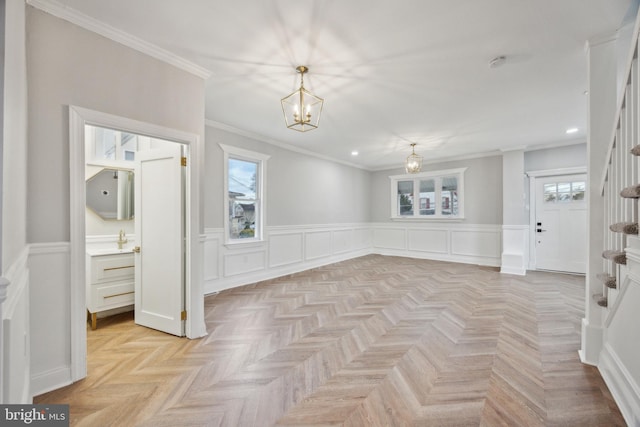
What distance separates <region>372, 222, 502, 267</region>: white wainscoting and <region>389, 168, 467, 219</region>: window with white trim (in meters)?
0.30

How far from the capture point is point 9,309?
1.19 metres

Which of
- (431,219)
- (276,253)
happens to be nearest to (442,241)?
(431,219)

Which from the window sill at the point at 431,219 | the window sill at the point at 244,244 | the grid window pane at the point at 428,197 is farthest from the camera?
the grid window pane at the point at 428,197

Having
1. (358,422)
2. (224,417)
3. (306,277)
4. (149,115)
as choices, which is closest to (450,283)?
(306,277)

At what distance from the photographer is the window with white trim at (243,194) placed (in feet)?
15.2

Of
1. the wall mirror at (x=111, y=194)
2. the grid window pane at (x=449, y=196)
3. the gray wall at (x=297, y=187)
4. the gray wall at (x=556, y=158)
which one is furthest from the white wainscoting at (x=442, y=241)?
the wall mirror at (x=111, y=194)

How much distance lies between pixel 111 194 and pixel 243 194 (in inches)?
76.2

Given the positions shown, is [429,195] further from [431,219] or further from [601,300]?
[601,300]

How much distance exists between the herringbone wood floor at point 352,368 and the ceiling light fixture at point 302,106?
2125mm

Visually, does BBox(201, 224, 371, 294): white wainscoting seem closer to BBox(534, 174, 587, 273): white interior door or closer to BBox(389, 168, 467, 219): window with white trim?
BBox(389, 168, 467, 219): window with white trim

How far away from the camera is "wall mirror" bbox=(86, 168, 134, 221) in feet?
11.3

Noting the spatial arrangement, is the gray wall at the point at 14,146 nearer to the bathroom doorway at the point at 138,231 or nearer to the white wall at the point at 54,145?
the white wall at the point at 54,145

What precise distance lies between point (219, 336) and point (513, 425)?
247cm

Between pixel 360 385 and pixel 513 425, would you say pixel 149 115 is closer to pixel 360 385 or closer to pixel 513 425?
pixel 360 385
